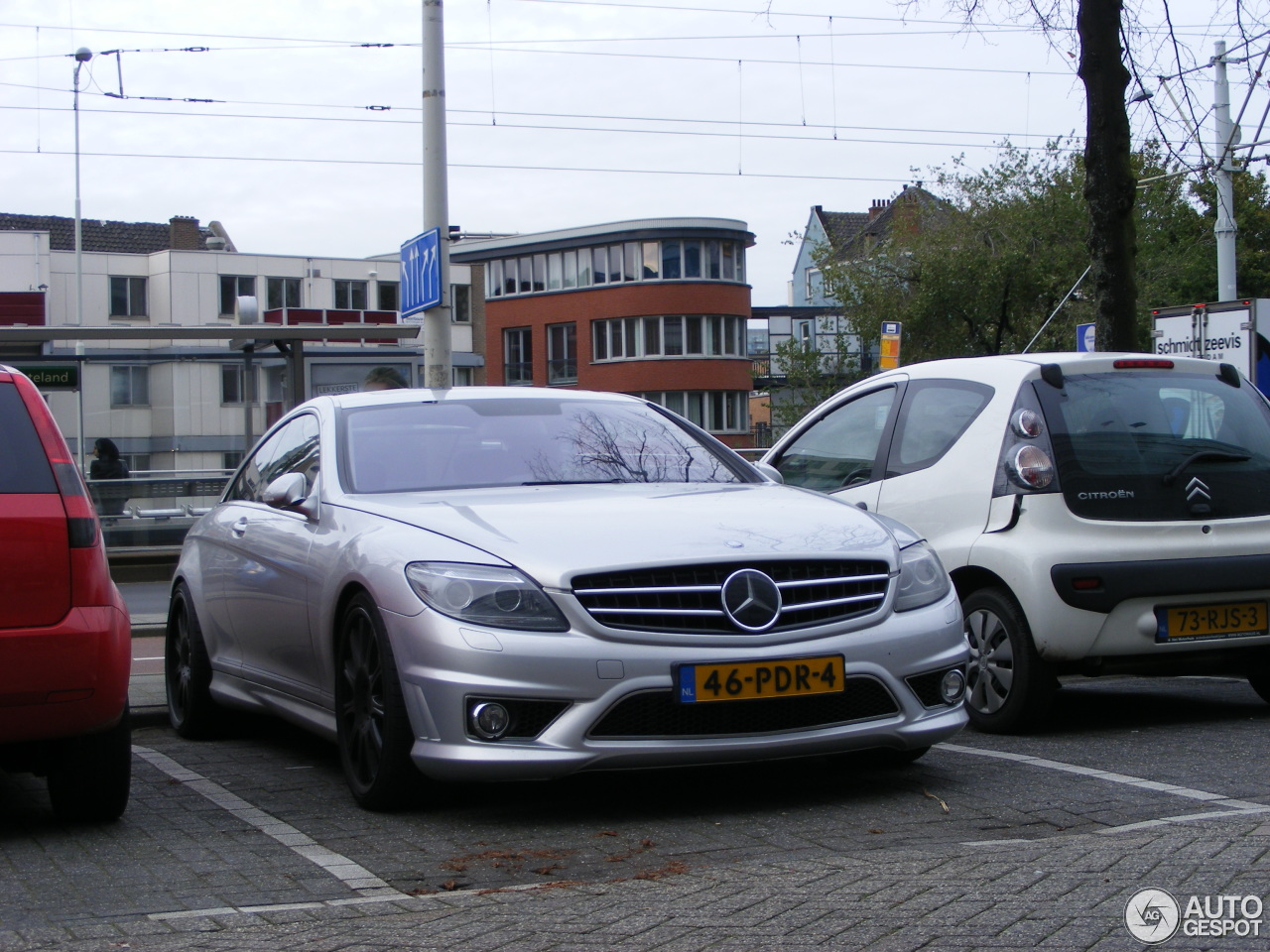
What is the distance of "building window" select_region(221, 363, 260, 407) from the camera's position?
18.1m

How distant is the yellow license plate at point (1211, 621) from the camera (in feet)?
21.2

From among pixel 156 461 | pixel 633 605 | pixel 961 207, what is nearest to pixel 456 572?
pixel 633 605

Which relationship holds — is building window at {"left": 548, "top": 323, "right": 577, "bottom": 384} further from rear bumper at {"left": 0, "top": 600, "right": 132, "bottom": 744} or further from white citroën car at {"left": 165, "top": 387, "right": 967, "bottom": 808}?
rear bumper at {"left": 0, "top": 600, "right": 132, "bottom": 744}

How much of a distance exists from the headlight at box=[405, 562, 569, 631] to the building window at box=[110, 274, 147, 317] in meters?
61.1

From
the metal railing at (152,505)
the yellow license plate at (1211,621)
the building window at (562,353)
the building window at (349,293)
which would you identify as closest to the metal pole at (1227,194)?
Answer: the metal railing at (152,505)

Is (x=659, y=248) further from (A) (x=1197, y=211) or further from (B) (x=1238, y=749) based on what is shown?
(B) (x=1238, y=749)

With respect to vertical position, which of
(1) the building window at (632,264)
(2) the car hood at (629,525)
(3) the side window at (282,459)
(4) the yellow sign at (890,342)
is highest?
(1) the building window at (632,264)

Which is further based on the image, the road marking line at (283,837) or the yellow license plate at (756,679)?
the yellow license plate at (756,679)

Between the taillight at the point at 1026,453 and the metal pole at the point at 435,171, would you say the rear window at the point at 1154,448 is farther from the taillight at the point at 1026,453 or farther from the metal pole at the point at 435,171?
the metal pole at the point at 435,171

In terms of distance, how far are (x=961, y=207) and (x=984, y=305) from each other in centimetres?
390

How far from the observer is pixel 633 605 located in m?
4.84

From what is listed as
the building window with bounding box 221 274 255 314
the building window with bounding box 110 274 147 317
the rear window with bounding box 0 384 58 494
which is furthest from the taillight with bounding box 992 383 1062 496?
the building window with bounding box 110 274 147 317

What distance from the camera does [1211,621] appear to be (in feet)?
21.4
